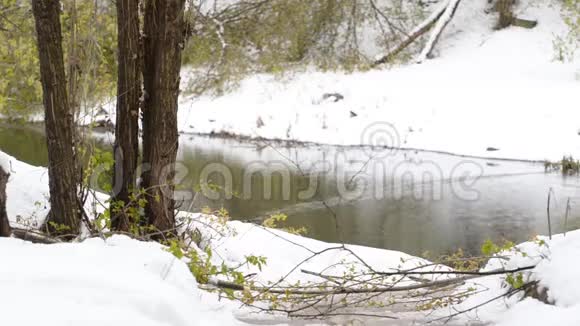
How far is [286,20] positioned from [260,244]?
12821 mm

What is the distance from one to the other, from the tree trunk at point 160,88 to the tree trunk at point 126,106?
95 mm

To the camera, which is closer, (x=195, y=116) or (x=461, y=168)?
(x=461, y=168)

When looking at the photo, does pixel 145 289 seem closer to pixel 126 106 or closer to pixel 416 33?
pixel 126 106

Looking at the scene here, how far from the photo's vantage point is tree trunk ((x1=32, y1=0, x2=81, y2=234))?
4000 millimetres

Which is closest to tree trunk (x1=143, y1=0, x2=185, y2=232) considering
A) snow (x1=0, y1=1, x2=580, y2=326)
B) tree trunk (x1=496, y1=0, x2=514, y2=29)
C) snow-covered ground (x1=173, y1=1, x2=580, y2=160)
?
snow (x1=0, y1=1, x2=580, y2=326)

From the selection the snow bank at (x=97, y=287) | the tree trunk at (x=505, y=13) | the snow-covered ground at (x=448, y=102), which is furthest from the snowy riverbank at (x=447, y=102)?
the snow bank at (x=97, y=287)

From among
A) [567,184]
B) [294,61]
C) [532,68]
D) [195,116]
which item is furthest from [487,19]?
[567,184]

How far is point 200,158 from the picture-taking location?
12344 mm

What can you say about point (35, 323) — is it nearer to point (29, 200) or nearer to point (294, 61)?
point (29, 200)

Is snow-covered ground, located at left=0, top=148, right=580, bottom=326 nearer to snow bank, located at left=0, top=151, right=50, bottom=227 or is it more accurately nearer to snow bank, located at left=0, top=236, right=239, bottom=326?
snow bank, located at left=0, top=236, right=239, bottom=326

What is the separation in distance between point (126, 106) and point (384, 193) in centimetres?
572

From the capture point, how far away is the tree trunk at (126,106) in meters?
4.64

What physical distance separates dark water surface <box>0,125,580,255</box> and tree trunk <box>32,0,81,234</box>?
1.75 metres

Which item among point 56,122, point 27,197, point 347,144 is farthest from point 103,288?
point 347,144
